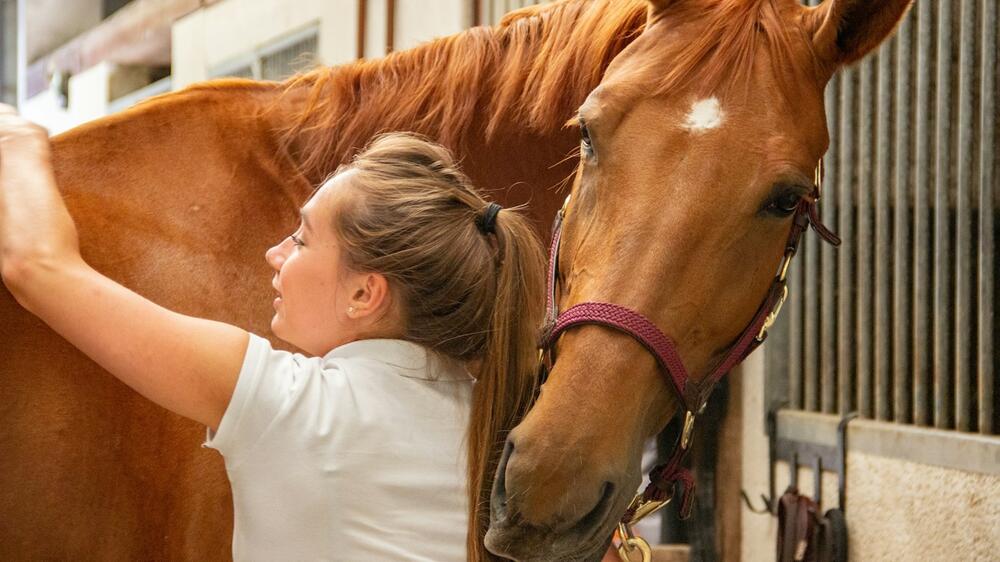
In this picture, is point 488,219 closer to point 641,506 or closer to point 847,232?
point 641,506

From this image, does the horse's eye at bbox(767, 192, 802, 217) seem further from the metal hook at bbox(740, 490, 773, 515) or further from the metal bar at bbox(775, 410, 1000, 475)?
the metal hook at bbox(740, 490, 773, 515)

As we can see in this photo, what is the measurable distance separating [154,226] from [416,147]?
0.57 m

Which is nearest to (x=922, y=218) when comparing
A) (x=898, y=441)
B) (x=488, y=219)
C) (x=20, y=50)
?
(x=898, y=441)

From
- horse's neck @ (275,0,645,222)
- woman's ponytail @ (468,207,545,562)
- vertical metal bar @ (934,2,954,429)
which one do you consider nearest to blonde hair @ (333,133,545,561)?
woman's ponytail @ (468,207,545,562)

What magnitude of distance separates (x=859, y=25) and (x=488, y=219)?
67 cm

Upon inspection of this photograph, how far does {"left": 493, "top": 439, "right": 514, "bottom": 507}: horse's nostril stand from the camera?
1204 mm

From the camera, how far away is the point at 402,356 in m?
1.15

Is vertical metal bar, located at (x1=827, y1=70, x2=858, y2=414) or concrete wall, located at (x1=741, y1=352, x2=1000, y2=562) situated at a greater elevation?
vertical metal bar, located at (x1=827, y1=70, x2=858, y2=414)

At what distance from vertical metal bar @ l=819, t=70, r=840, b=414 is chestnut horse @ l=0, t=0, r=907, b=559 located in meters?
1.22

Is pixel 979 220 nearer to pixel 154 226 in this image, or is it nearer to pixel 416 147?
pixel 416 147

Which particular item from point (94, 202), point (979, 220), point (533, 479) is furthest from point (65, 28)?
point (533, 479)

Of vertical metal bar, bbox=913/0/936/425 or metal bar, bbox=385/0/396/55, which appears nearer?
vertical metal bar, bbox=913/0/936/425

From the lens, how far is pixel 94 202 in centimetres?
162

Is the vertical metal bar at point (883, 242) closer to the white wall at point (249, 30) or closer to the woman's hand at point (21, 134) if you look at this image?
the woman's hand at point (21, 134)
